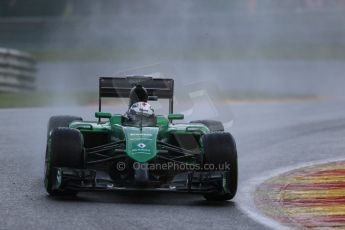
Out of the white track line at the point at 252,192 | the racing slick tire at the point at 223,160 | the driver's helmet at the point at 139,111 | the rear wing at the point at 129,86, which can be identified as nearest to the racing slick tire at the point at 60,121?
the rear wing at the point at 129,86

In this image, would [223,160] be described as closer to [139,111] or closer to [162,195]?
[162,195]

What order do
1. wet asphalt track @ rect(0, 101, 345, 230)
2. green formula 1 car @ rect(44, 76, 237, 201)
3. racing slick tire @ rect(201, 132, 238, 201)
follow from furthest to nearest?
racing slick tire @ rect(201, 132, 238, 201) → green formula 1 car @ rect(44, 76, 237, 201) → wet asphalt track @ rect(0, 101, 345, 230)

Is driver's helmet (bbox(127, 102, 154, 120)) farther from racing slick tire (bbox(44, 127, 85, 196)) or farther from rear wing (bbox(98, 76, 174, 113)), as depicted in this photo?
racing slick tire (bbox(44, 127, 85, 196))

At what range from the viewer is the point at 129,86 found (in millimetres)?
13820

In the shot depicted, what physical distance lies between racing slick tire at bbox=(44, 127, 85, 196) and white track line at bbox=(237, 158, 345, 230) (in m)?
1.81

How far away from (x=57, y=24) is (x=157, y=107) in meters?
11.2

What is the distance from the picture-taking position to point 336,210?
36.3 ft

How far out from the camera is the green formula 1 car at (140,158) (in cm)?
1120

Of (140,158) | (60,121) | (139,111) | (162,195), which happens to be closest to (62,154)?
(140,158)

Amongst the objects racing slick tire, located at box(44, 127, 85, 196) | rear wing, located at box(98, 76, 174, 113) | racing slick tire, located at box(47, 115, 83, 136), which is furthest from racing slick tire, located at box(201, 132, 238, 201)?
racing slick tire, located at box(47, 115, 83, 136)

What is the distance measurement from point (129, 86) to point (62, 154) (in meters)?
2.68

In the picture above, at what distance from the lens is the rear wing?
13812 mm

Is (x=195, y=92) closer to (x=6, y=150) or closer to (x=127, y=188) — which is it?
(x=6, y=150)

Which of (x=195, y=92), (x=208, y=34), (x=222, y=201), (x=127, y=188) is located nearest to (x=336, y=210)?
(x=222, y=201)
